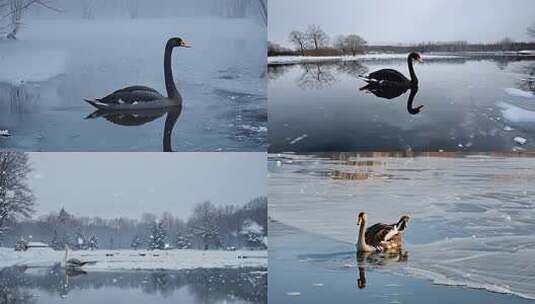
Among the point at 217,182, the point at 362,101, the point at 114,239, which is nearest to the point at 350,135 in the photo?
the point at 362,101

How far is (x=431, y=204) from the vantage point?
11.3 ft

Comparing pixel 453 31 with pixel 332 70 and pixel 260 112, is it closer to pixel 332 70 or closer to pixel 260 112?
pixel 332 70

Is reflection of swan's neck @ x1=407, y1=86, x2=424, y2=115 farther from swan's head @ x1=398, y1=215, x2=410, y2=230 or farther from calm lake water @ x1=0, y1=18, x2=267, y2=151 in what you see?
calm lake water @ x1=0, y1=18, x2=267, y2=151

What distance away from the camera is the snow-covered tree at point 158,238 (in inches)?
136

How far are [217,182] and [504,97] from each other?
4.35 feet

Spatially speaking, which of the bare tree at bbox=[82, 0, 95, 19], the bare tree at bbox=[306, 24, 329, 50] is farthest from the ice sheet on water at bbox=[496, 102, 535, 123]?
the bare tree at bbox=[82, 0, 95, 19]

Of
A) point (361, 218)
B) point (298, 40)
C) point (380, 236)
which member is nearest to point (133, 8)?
point (298, 40)

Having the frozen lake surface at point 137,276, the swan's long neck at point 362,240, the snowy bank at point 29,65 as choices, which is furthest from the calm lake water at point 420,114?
the snowy bank at point 29,65

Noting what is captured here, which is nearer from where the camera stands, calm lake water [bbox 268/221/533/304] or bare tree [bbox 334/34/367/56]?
calm lake water [bbox 268/221/533/304]

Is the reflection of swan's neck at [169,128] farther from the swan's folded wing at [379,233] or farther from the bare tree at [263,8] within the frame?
the swan's folded wing at [379,233]

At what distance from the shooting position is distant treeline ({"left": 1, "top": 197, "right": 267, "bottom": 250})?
3441 millimetres

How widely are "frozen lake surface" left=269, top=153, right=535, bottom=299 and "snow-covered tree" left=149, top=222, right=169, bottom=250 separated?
49cm

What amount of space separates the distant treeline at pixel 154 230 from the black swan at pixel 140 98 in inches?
18.9

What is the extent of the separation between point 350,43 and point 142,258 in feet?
4.34
